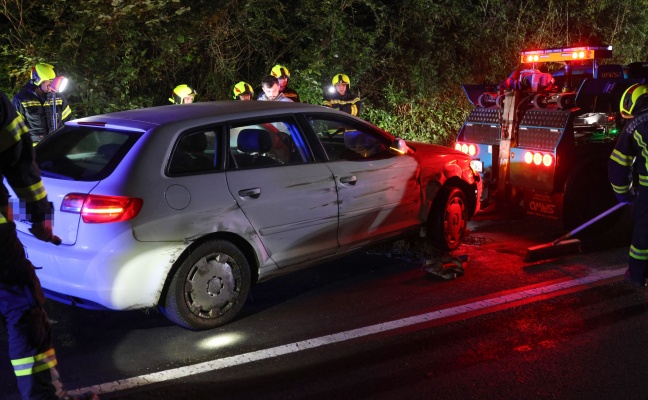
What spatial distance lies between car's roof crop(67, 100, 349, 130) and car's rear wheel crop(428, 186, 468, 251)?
1725mm

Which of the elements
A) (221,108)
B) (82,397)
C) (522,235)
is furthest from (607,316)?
(82,397)

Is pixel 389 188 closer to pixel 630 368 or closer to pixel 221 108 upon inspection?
pixel 221 108

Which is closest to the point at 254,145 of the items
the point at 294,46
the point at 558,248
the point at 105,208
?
the point at 105,208

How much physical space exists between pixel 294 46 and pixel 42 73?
5590 millimetres

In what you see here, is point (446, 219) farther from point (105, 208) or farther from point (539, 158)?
point (105, 208)

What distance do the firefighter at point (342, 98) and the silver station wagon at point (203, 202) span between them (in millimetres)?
4907

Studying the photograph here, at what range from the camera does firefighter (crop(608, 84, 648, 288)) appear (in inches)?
200

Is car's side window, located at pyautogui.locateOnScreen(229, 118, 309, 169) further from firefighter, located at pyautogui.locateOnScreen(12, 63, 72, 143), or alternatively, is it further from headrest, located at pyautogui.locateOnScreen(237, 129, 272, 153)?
firefighter, located at pyautogui.locateOnScreen(12, 63, 72, 143)

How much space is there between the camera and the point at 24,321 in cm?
355

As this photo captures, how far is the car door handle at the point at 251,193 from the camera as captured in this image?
5.14 meters

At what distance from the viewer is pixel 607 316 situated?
17.7 feet

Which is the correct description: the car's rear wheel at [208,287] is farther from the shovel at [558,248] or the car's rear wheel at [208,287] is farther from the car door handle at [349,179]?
the shovel at [558,248]

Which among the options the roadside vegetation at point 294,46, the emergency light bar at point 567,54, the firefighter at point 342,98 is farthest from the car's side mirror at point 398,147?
the roadside vegetation at point 294,46

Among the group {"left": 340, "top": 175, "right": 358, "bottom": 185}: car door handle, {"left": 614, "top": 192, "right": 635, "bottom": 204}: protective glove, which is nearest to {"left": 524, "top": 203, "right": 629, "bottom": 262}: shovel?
{"left": 614, "top": 192, "right": 635, "bottom": 204}: protective glove
